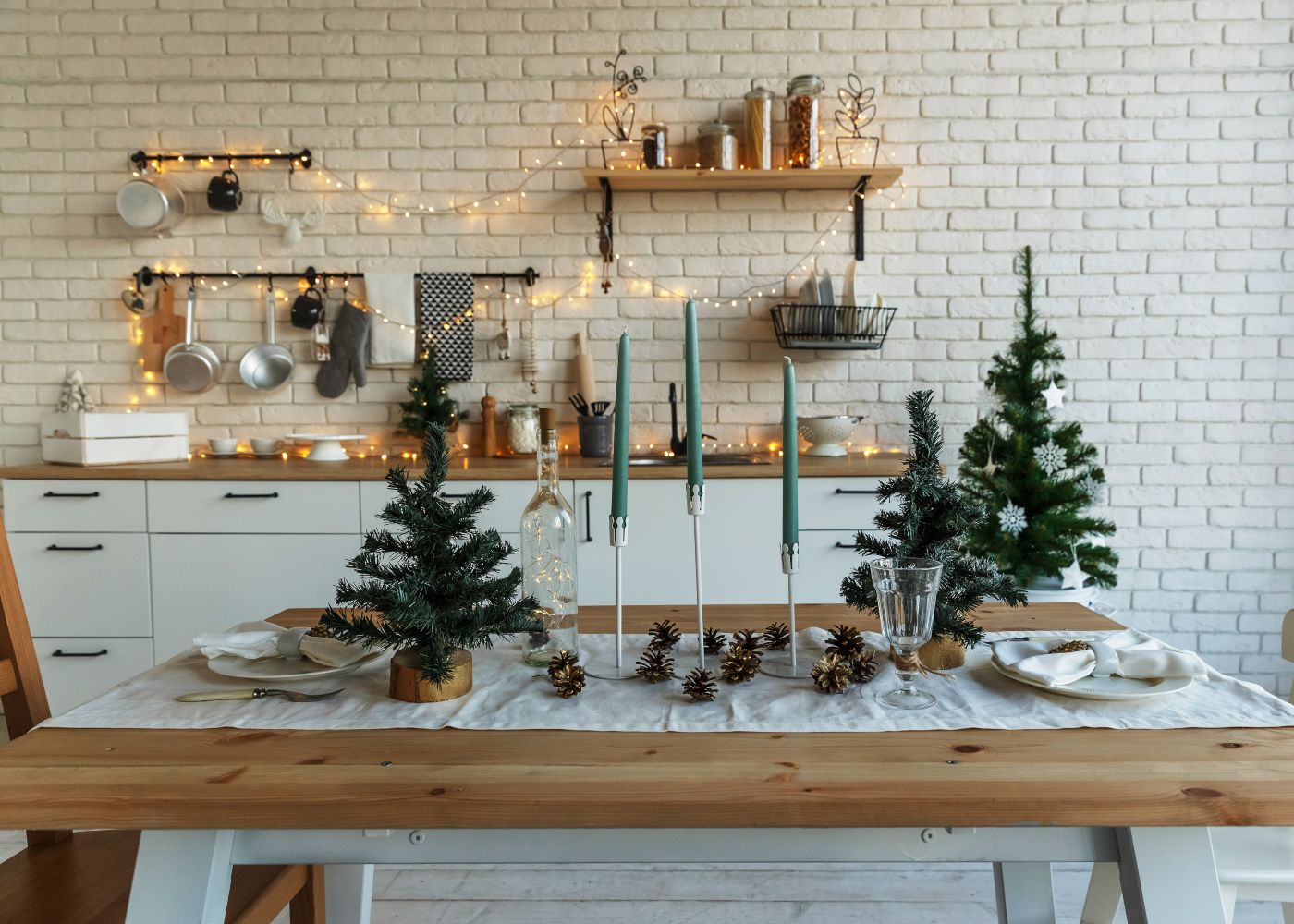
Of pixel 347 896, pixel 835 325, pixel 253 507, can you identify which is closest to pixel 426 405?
pixel 253 507

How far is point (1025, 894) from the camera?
165 cm

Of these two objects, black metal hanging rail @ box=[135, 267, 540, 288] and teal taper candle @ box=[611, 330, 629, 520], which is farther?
black metal hanging rail @ box=[135, 267, 540, 288]

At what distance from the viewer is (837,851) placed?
3.27 feet

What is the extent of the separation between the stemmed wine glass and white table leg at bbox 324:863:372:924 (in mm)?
1101

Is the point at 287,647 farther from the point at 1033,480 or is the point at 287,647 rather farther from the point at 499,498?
the point at 1033,480

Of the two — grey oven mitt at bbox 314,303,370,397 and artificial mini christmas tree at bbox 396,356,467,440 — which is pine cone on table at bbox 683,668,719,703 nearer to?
artificial mini christmas tree at bbox 396,356,467,440

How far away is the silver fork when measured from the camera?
117cm

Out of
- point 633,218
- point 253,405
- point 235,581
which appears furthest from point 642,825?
point 253,405

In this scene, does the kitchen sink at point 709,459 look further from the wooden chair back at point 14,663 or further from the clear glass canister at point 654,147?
the wooden chair back at point 14,663

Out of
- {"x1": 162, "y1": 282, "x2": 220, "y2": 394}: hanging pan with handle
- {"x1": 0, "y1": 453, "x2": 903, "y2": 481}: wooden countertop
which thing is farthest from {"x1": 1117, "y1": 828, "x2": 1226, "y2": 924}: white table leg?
{"x1": 162, "y1": 282, "x2": 220, "y2": 394}: hanging pan with handle

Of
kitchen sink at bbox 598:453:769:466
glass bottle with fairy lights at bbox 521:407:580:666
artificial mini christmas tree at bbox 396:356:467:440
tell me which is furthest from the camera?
artificial mini christmas tree at bbox 396:356:467:440

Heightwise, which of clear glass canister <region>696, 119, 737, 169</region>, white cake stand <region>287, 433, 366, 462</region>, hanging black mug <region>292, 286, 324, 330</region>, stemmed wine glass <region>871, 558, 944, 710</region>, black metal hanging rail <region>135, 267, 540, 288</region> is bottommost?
stemmed wine glass <region>871, 558, 944, 710</region>

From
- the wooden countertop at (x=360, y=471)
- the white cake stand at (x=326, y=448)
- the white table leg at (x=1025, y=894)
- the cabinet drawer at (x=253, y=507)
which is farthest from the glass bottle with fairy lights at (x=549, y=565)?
the white cake stand at (x=326, y=448)

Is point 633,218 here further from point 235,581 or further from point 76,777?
point 76,777
